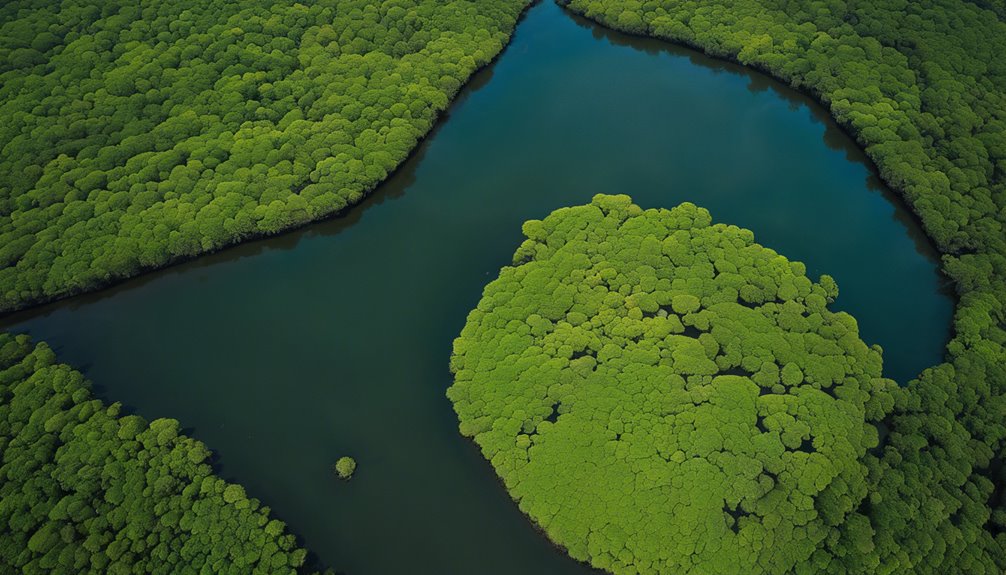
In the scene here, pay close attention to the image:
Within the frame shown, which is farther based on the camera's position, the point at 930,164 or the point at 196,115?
the point at 196,115

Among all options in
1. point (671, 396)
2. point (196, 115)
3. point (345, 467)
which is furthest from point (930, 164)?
point (196, 115)

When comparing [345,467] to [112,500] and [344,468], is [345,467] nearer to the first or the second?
[344,468]

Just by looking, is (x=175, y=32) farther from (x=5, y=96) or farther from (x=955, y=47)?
(x=955, y=47)

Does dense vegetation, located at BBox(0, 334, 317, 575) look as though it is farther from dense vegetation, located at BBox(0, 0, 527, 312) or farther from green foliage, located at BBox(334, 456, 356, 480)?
dense vegetation, located at BBox(0, 0, 527, 312)

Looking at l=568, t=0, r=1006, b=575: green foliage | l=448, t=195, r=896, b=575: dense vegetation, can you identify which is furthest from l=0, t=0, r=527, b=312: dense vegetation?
l=568, t=0, r=1006, b=575: green foliage

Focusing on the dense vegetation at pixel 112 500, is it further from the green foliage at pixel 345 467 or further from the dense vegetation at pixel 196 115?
the dense vegetation at pixel 196 115

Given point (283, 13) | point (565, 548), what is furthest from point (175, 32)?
point (565, 548)
